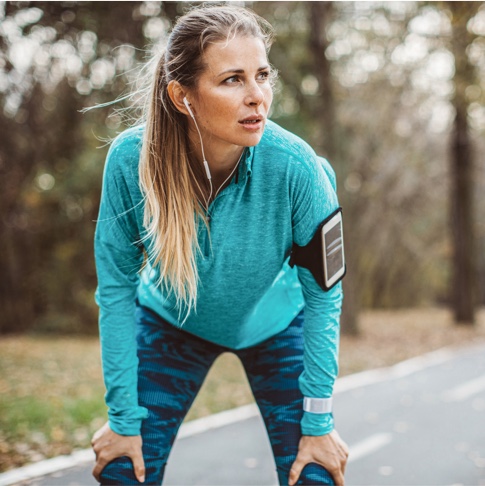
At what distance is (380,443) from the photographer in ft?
16.5

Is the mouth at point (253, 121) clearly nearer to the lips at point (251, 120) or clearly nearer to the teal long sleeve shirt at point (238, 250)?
the lips at point (251, 120)

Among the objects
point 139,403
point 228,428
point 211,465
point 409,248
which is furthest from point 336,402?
point 409,248

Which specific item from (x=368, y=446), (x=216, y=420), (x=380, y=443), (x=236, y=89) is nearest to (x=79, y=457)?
(x=216, y=420)

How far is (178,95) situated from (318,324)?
0.90m

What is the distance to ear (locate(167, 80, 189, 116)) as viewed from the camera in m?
1.99

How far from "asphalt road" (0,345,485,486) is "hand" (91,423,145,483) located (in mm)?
2144

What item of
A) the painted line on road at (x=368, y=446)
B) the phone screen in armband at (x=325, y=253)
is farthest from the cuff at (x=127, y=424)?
the painted line on road at (x=368, y=446)

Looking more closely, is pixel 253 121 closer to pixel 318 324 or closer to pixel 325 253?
pixel 325 253

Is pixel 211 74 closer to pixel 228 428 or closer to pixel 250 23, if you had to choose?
pixel 250 23

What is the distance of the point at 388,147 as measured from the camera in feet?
54.5

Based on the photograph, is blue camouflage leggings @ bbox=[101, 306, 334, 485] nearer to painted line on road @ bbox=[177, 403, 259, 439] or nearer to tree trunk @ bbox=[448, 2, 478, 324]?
painted line on road @ bbox=[177, 403, 259, 439]

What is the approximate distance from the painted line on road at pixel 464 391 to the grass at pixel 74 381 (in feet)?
5.46

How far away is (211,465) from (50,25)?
7500 millimetres

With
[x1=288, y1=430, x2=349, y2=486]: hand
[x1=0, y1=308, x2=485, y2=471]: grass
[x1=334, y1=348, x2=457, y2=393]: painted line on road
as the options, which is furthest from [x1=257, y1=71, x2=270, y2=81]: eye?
[x1=334, y1=348, x2=457, y2=393]: painted line on road
